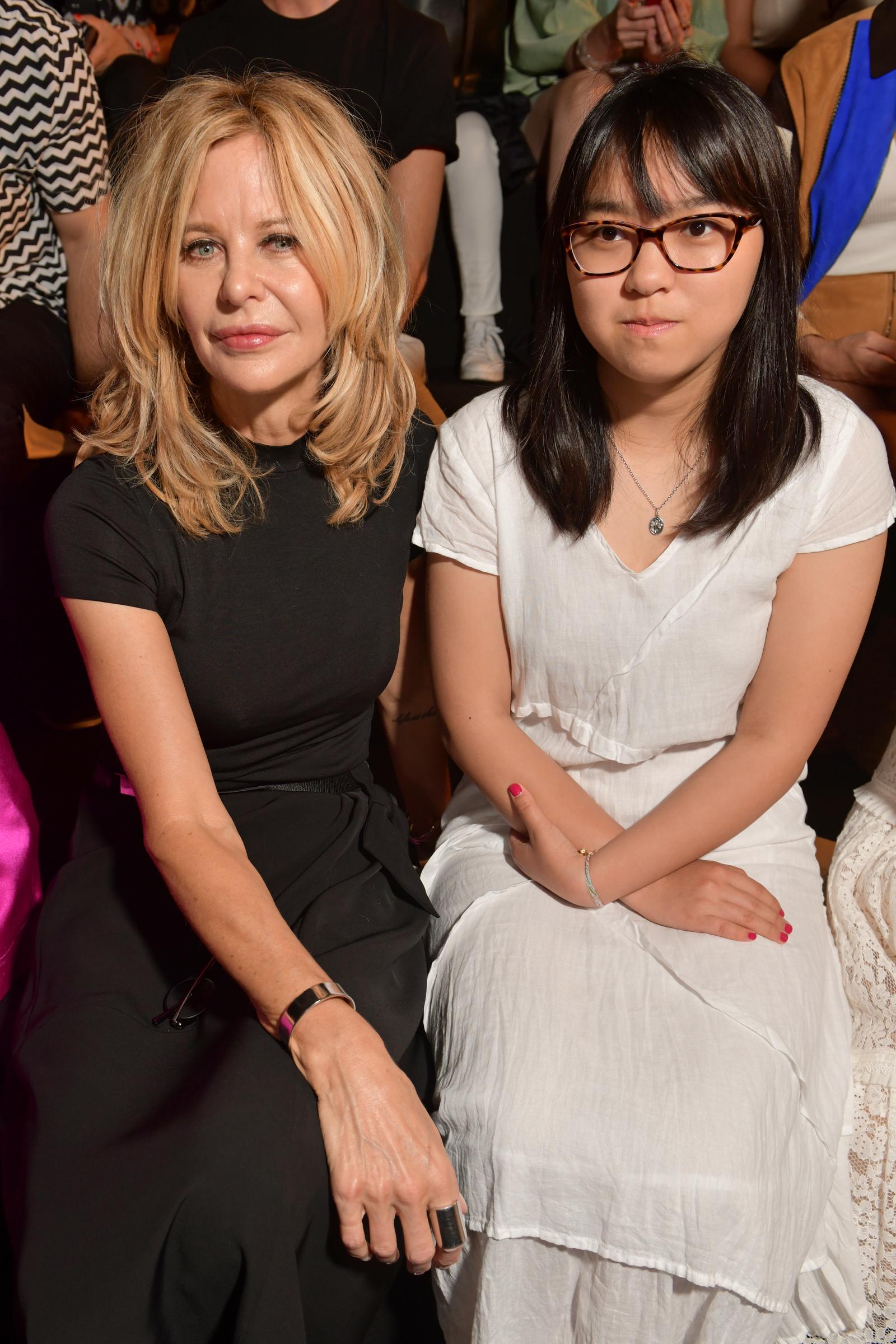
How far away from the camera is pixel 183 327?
132cm

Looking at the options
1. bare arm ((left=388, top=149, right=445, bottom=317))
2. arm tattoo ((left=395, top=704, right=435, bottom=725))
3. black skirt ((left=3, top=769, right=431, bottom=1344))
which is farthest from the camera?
bare arm ((left=388, top=149, right=445, bottom=317))

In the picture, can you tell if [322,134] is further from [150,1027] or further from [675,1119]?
[675,1119]

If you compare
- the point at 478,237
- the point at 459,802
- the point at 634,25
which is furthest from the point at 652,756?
the point at 634,25

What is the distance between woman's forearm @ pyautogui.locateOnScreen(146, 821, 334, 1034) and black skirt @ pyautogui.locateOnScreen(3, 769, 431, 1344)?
5 cm

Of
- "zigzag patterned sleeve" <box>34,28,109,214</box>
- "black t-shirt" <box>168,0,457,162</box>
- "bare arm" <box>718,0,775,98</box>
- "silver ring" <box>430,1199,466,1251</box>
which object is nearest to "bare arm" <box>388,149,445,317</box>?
"black t-shirt" <box>168,0,457,162</box>

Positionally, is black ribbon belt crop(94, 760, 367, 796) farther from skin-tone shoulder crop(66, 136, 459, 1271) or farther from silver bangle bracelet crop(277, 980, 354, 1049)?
silver bangle bracelet crop(277, 980, 354, 1049)

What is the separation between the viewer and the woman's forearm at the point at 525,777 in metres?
1.38

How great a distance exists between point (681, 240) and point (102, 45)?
1951mm

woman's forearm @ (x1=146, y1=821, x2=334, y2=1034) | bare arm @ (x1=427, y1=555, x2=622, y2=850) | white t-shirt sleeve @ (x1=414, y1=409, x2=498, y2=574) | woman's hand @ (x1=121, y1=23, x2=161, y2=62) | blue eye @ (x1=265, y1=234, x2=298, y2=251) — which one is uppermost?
woman's hand @ (x1=121, y1=23, x2=161, y2=62)

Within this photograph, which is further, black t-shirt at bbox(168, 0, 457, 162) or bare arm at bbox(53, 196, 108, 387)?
black t-shirt at bbox(168, 0, 457, 162)

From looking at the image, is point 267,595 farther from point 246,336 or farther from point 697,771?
point 697,771

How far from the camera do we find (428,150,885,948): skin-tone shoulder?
4.26 ft

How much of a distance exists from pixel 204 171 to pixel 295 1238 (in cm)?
113

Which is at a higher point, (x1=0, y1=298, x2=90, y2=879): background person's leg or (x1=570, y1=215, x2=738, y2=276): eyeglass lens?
(x1=570, y1=215, x2=738, y2=276): eyeglass lens
